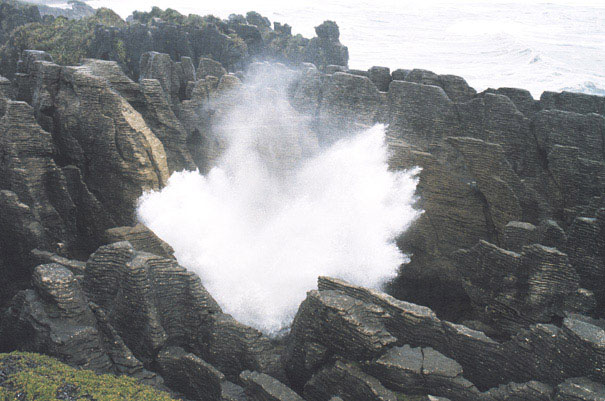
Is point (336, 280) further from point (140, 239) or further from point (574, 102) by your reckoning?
point (574, 102)

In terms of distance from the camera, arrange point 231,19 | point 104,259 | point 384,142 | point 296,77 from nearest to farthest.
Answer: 1. point 104,259
2. point 384,142
3. point 296,77
4. point 231,19

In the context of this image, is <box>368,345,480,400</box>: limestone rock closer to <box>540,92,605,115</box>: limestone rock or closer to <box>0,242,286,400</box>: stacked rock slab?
<box>0,242,286,400</box>: stacked rock slab

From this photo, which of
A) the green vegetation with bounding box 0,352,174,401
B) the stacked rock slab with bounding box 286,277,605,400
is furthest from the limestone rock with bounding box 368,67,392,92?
the green vegetation with bounding box 0,352,174,401

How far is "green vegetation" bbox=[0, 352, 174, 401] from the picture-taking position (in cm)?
929

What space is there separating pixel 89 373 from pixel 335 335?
5.28 meters

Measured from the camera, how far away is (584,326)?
10.3 m

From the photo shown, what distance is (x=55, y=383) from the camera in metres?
9.58

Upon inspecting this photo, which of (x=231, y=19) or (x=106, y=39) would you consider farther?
(x=231, y=19)

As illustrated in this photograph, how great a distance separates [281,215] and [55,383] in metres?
10.7

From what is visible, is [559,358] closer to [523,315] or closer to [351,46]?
Result: [523,315]

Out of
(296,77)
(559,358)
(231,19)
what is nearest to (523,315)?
(559,358)

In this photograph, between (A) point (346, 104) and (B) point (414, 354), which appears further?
(A) point (346, 104)

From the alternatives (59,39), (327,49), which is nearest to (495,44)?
(327,49)

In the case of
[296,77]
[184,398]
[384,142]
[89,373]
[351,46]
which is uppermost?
[351,46]
